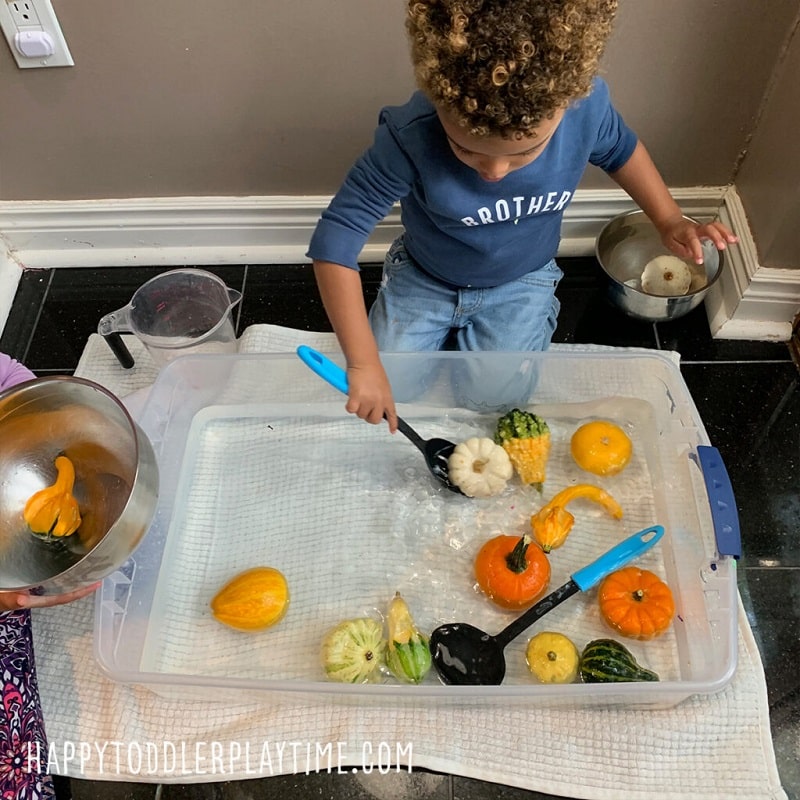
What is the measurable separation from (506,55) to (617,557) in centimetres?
59

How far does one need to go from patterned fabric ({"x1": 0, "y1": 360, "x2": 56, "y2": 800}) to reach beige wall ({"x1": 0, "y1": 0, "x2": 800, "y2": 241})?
0.71m

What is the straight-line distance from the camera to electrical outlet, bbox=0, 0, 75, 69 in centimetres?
98

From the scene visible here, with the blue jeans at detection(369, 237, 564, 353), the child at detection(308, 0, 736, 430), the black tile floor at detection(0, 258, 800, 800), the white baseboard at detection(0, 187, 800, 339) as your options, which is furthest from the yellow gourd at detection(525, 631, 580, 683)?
the white baseboard at detection(0, 187, 800, 339)

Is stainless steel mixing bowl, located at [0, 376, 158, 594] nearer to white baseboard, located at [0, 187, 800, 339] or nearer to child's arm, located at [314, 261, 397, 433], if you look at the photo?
child's arm, located at [314, 261, 397, 433]

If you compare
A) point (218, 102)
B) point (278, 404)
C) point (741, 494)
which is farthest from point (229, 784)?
point (218, 102)

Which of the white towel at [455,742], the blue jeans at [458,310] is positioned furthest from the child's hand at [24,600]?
the blue jeans at [458,310]

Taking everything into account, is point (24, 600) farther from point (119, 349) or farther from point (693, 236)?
point (693, 236)

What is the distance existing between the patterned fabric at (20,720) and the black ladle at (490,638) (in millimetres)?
455

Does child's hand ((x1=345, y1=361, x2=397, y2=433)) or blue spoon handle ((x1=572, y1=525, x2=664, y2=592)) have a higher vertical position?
child's hand ((x1=345, y1=361, x2=397, y2=433))

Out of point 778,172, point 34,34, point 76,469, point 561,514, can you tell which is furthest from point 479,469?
point 34,34

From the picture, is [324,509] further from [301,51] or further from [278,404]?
[301,51]

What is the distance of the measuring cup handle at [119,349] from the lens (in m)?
1.15

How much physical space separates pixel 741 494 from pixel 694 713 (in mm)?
339

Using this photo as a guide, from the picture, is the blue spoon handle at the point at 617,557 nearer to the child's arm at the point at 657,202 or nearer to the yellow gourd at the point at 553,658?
the yellow gourd at the point at 553,658
